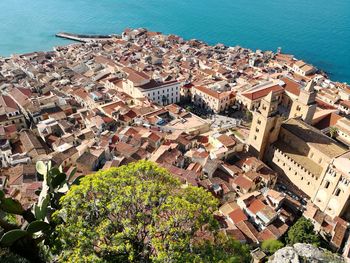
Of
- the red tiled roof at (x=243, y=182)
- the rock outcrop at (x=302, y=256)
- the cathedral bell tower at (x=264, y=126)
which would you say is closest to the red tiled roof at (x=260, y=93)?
the cathedral bell tower at (x=264, y=126)

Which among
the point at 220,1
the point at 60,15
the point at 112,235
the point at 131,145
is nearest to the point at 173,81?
the point at 131,145

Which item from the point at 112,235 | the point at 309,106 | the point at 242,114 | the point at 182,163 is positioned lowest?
the point at 242,114

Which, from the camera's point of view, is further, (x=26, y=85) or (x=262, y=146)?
(x=26, y=85)

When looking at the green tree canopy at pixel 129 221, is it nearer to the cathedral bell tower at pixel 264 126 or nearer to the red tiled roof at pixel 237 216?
the red tiled roof at pixel 237 216

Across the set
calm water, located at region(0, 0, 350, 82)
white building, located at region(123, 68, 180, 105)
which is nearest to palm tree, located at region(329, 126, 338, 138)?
white building, located at region(123, 68, 180, 105)

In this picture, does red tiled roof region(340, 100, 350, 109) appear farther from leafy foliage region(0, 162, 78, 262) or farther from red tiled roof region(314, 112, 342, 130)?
leafy foliage region(0, 162, 78, 262)

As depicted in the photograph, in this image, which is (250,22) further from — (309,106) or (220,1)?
(309,106)
